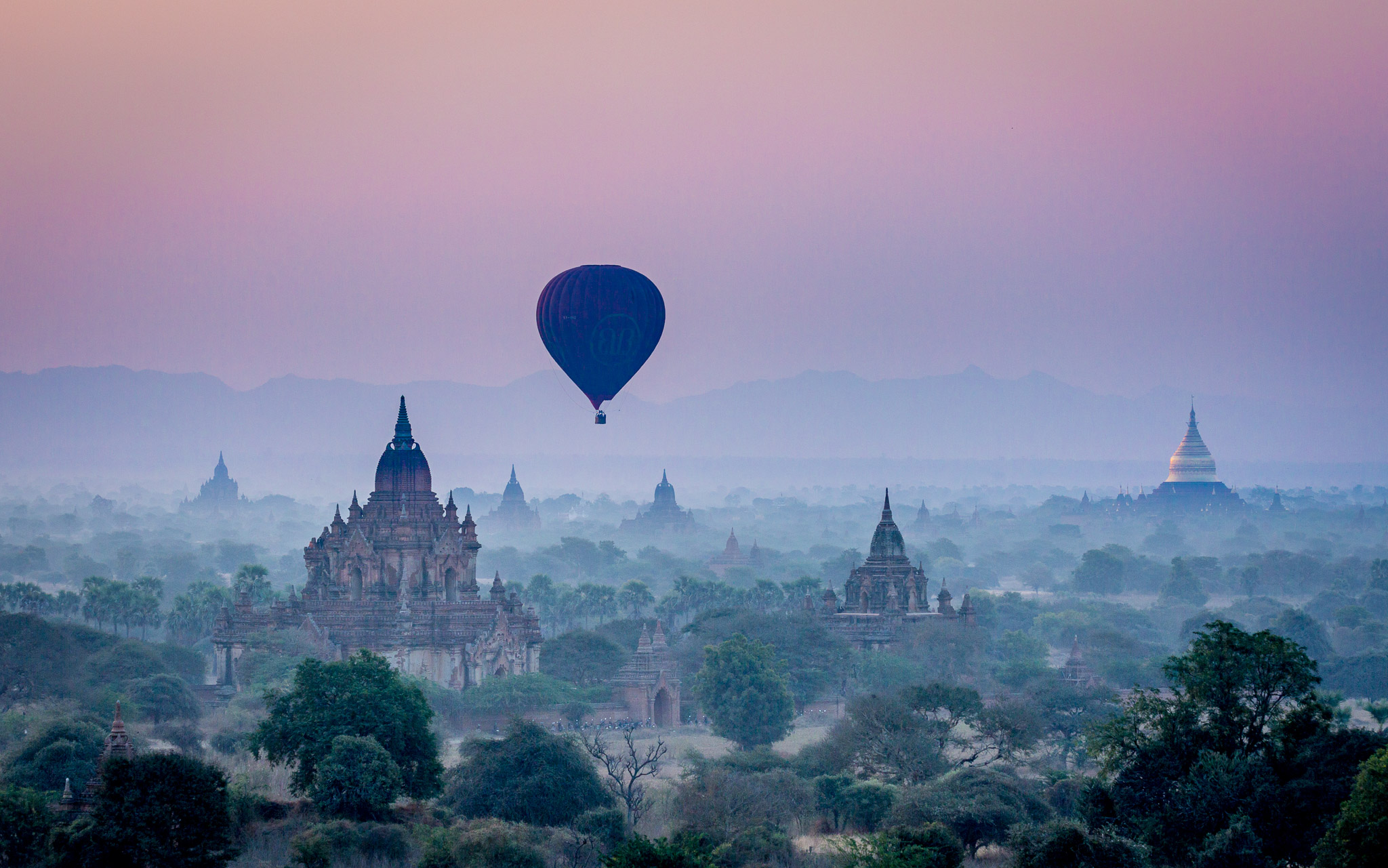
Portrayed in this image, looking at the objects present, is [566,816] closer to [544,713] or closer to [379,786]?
[379,786]

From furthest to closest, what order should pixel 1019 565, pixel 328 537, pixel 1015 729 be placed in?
pixel 1019 565
pixel 328 537
pixel 1015 729

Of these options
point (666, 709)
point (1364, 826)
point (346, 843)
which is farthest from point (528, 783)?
point (666, 709)

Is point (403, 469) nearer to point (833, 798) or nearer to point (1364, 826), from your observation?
point (833, 798)

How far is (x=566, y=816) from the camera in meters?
42.9

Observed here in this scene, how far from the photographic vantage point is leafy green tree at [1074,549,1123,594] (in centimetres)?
13562

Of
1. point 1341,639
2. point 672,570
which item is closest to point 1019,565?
point 672,570

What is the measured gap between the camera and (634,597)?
4129 inches

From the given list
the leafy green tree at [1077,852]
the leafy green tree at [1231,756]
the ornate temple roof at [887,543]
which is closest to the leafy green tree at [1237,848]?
the leafy green tree at [1231,756]

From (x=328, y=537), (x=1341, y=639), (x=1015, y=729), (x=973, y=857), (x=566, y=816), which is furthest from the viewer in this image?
(x=1341, y=639)

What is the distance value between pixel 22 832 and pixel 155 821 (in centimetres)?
328

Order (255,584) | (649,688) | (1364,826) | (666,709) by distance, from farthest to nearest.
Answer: (255,584) → (666,709) → (649,688) → (1364,826)

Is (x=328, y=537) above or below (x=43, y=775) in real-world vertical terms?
above

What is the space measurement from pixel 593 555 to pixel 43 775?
Result: 115 metres

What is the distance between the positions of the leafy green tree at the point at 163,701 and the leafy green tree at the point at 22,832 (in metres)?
23.2
